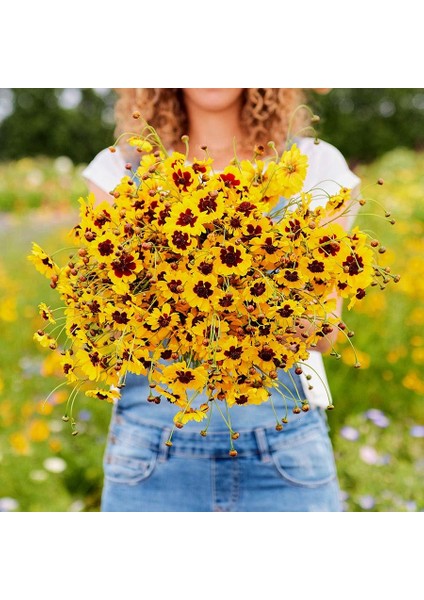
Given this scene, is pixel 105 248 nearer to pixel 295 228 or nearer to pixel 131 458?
pixel 295 228

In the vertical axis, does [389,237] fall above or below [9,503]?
above

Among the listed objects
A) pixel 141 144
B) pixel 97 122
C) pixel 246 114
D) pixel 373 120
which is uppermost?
pixel 373 120

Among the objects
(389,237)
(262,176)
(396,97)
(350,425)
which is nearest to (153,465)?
(262,176)

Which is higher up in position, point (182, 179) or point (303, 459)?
point (182, 179)

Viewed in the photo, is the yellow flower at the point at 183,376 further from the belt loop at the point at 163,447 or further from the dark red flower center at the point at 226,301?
the belt loop at the point at 163,447

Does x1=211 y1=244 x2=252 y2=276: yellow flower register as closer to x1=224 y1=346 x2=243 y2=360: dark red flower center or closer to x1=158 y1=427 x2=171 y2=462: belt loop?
x1=224 y1=346 x2=243 y2=360: dark red flower center

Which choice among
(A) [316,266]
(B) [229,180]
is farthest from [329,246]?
(B) [229,180]

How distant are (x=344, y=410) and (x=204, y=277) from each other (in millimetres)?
1432

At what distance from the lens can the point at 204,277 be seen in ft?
2.19

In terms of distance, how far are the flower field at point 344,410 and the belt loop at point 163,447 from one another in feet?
1.75

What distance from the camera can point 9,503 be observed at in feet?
5.47

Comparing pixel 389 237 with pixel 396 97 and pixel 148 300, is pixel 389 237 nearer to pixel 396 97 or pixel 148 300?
pixel 148 300

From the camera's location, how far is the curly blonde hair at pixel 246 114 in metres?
1.10
